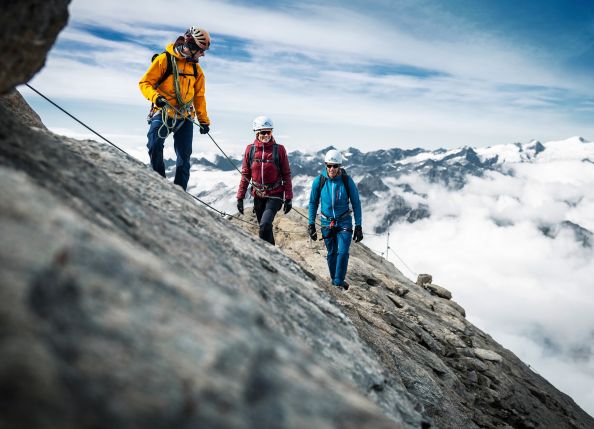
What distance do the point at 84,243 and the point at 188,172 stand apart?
903 centimetres

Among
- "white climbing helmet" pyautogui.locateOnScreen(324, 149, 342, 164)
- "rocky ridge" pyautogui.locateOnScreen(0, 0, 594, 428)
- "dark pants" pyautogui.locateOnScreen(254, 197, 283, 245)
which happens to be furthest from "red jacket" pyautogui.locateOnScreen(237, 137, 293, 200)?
"rocky ridge" pyautogui.locateOnScreen(0, 0, 594, 428)

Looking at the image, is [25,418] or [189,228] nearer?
[25,418]

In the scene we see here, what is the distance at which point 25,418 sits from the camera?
201 cm

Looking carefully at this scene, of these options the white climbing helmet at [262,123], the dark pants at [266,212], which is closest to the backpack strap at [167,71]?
the white climbing helmet at [262,123]

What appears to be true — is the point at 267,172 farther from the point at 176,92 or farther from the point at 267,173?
the point at 176,92

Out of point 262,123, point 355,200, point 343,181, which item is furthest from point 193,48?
point 355,200

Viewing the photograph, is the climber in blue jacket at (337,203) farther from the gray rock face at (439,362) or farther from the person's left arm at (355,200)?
the gray rock face at (439,362)

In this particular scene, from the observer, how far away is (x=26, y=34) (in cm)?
402

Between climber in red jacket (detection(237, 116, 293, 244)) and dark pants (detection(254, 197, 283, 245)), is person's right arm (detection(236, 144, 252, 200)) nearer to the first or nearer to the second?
climber in red jacket (detection(237, 116, 293, 244))

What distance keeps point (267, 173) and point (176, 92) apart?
3.12 metres

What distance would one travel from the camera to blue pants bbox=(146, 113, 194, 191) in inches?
404

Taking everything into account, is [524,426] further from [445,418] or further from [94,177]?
[94,177]

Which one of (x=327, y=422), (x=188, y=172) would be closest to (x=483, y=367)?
(x=188, y=172)

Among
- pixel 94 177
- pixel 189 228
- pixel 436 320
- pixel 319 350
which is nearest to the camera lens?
pixel 94 177
